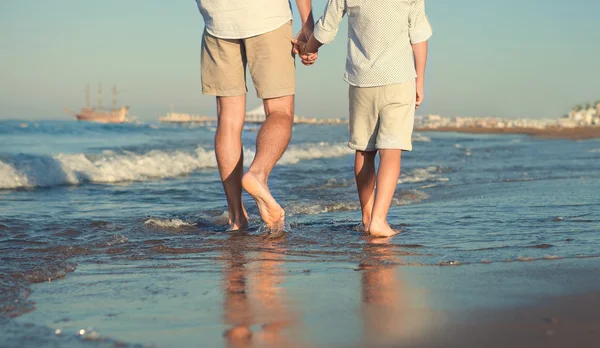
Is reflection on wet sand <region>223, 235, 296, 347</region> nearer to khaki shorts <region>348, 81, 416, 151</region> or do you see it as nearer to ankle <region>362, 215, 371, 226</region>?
ankle <region>362, 215, 371, 226</region>

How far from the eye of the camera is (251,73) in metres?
4.11

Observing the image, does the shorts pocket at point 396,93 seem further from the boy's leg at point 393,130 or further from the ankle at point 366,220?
the ankle at point 366,220

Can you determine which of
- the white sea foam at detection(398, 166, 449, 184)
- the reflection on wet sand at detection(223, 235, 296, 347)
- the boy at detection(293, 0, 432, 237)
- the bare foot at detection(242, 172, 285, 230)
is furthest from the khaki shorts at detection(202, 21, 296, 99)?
the white sea foam at detection(398, 166, 449, 184)

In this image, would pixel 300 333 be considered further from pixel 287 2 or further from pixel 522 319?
pixel 287 2

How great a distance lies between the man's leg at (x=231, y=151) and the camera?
4.25 m

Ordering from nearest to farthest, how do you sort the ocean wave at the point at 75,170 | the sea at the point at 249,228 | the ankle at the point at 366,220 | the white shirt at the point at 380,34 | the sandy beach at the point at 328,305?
the sandy beach at the point at 328,305
the sea at the point at 249,228
the white shirt at the point at 380,34
the ankle at the point at 366,220
the ocean wave at the point at 75,170

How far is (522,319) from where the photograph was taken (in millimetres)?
1894

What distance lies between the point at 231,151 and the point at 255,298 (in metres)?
2.11

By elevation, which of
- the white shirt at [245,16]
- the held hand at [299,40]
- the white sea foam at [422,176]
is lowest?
the white sea foam at [422,176]

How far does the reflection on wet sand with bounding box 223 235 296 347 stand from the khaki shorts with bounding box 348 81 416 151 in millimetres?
998

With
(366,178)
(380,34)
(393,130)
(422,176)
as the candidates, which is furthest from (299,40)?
(422,176)

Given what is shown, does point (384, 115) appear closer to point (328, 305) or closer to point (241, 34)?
point (241, 34)

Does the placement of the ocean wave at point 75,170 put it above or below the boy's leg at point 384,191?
below

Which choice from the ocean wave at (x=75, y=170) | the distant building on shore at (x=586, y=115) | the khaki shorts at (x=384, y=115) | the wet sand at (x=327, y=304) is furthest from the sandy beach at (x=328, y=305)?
the distant building on shore at (x=586, y=115)
